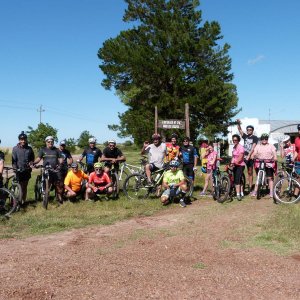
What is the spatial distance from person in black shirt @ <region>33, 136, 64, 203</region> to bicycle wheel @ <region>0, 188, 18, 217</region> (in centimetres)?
132

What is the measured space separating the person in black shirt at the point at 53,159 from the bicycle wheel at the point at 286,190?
554cm

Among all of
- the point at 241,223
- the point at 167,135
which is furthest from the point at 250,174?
the point at 167,135

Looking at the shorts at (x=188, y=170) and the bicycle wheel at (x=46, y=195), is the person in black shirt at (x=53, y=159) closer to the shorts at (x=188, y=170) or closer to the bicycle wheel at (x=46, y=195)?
the bicycle wheel at (x=46, y=195)

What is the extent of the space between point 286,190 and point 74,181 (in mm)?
5476

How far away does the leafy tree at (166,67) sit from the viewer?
2786 centimetres

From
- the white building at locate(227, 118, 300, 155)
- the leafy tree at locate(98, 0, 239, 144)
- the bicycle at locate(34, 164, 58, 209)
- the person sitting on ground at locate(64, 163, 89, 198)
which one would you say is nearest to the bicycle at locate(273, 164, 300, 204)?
the person sitting on ground at locate(64, 163, 89, 198)

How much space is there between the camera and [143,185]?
429 inches

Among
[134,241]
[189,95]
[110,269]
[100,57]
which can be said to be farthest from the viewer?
[100,57]

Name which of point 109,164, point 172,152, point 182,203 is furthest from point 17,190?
point 172,152

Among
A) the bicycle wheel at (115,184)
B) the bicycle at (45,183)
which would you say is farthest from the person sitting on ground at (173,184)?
the bicycle at (45,183)

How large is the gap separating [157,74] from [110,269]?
79.0ft

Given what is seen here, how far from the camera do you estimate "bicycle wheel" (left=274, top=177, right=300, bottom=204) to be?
9.58m

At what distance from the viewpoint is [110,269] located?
5.08 metres

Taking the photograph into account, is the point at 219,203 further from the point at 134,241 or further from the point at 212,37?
the point at 212,37
